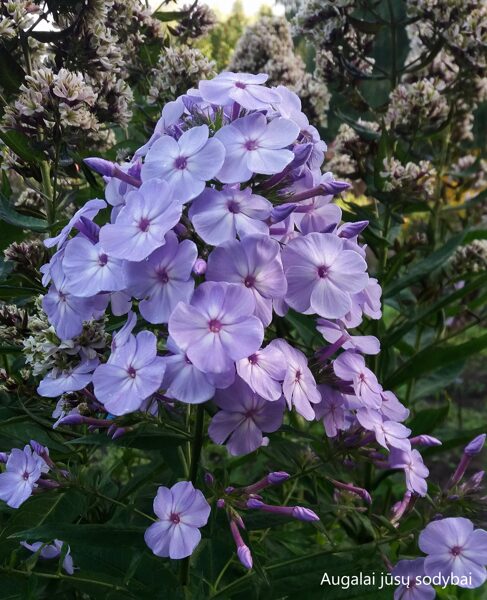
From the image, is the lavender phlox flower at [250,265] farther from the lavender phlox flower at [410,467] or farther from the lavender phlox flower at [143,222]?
the lavender phlox flower at [410,467]

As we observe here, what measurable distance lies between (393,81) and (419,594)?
1205 mm

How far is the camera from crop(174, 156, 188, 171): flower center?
691mm

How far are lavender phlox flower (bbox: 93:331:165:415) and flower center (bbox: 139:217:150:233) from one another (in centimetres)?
10

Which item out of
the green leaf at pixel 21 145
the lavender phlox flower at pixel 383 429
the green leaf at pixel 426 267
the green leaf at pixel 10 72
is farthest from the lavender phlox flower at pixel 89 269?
the green leaf at pixel 426 267

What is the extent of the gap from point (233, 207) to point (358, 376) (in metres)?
0.24

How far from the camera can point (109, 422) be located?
776mm

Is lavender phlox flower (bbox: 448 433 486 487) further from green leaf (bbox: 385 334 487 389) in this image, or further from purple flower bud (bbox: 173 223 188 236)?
green leaf (bbox: 385 334 487 389)

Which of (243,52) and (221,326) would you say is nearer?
(221,326)

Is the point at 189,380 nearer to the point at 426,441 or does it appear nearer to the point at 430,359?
the point at 426,441

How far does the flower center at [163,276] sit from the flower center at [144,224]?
0.14ft

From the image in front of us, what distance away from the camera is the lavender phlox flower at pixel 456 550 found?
0.79 m

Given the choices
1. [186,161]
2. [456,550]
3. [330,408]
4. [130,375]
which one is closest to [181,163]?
[186,161]

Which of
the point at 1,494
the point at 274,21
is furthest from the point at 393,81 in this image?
the point at 1,494

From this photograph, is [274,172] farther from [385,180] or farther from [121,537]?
[385,180]
